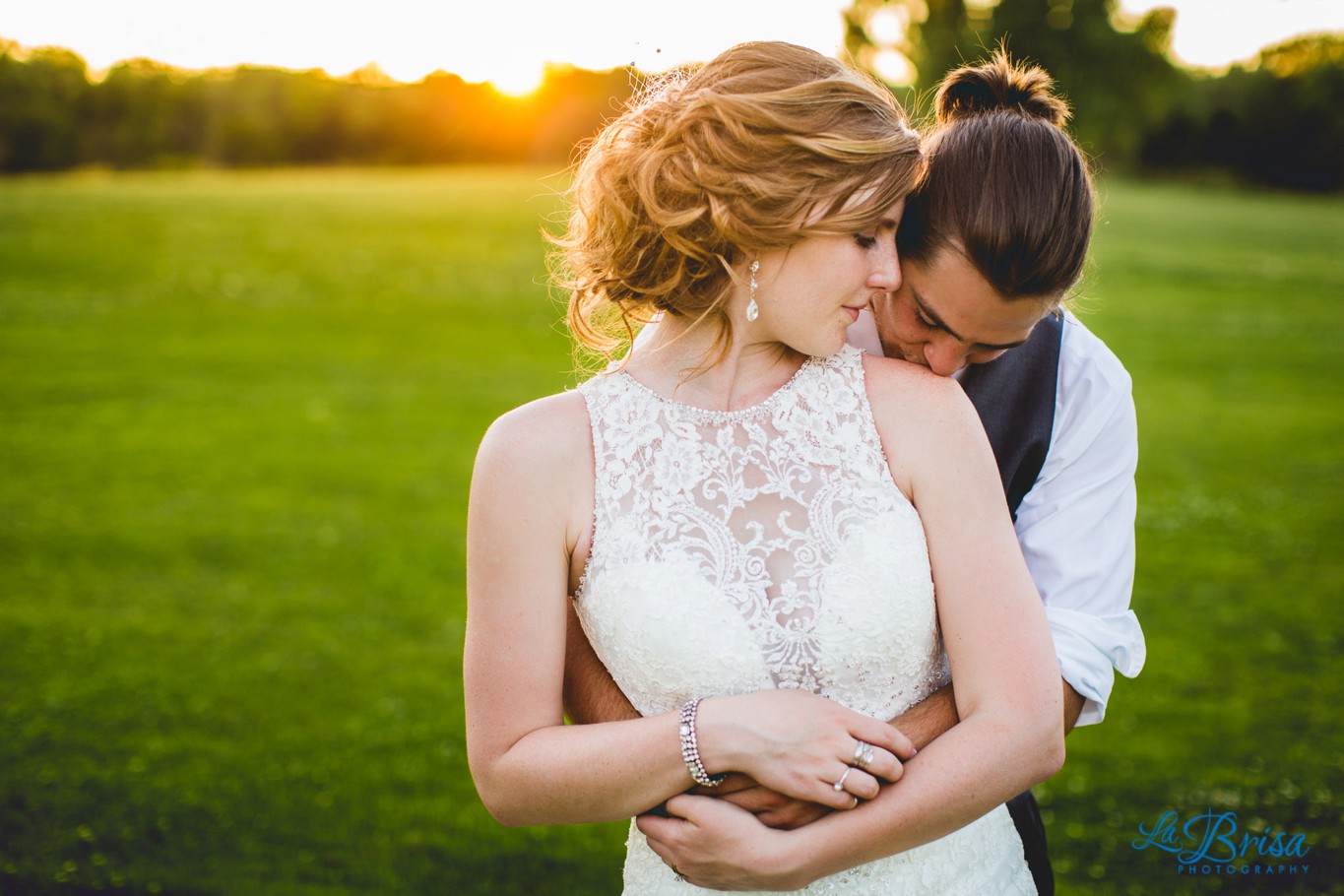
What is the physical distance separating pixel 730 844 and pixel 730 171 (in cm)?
142

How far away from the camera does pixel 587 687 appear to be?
102 inches

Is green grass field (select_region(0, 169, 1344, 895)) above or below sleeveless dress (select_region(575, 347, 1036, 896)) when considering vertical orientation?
below

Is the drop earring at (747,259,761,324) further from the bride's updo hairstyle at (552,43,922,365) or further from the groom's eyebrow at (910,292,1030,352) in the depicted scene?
the groom's eyebrow at (910,292,1030,352)

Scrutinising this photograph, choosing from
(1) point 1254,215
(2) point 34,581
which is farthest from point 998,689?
(1) point 1254,215

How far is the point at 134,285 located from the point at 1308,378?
2420 cm

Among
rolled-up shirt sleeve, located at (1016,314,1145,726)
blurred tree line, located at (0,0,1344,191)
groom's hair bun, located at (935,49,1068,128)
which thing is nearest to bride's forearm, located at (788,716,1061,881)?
rolled-up shirt sleeve, located at (1016,314,1145,726)

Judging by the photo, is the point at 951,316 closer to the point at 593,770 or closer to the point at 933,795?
the point at 933,795

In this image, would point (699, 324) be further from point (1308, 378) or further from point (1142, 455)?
point (1308, 378)

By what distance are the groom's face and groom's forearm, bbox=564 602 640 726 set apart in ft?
3.51

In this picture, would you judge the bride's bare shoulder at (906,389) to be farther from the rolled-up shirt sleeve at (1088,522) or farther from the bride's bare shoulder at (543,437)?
the bride's bare shoulder at (543,437)

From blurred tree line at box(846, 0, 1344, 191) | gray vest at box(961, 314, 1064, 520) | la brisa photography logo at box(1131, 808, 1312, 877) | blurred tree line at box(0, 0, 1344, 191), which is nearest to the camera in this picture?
gray vest at box(961, 314, 1064, 520)

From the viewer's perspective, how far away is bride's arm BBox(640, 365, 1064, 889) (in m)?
2.27

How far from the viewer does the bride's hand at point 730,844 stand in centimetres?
225

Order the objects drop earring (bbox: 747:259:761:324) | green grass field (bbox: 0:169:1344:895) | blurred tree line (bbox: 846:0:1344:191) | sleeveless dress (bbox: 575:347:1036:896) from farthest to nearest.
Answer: blurred tree line (bbox: 846:0:1344:191), green grass field (bbox: 0:169:1344:895), drop earring (bbox: 747:259:761:324), sleeveless dress (bbox: 575:347:1036:896)
